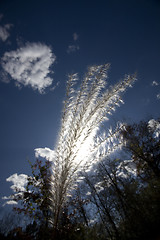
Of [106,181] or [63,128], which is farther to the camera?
[106,181]

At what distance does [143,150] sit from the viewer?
11117 millimetres

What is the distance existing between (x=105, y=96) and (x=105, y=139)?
1.03 m

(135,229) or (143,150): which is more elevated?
(143,150)

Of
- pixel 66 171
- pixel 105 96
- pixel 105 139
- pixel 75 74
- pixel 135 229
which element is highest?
pixel 75 74

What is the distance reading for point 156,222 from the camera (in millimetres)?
3441

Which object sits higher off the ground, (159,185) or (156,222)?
(159,185)

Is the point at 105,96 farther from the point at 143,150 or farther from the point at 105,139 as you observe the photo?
the point at 143,150

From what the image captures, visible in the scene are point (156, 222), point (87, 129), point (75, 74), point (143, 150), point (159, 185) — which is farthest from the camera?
point (143, 150)

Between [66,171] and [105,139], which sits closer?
[66,171]

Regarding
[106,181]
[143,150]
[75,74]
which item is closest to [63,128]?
[75,74]

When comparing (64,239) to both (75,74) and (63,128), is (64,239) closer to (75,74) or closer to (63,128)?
(63,128)

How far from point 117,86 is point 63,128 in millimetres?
1695

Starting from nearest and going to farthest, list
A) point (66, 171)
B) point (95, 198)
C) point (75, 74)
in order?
point (66, 171) → point (75, 74) → point (95, 198)

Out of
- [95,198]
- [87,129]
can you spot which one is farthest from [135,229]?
[95,198]
